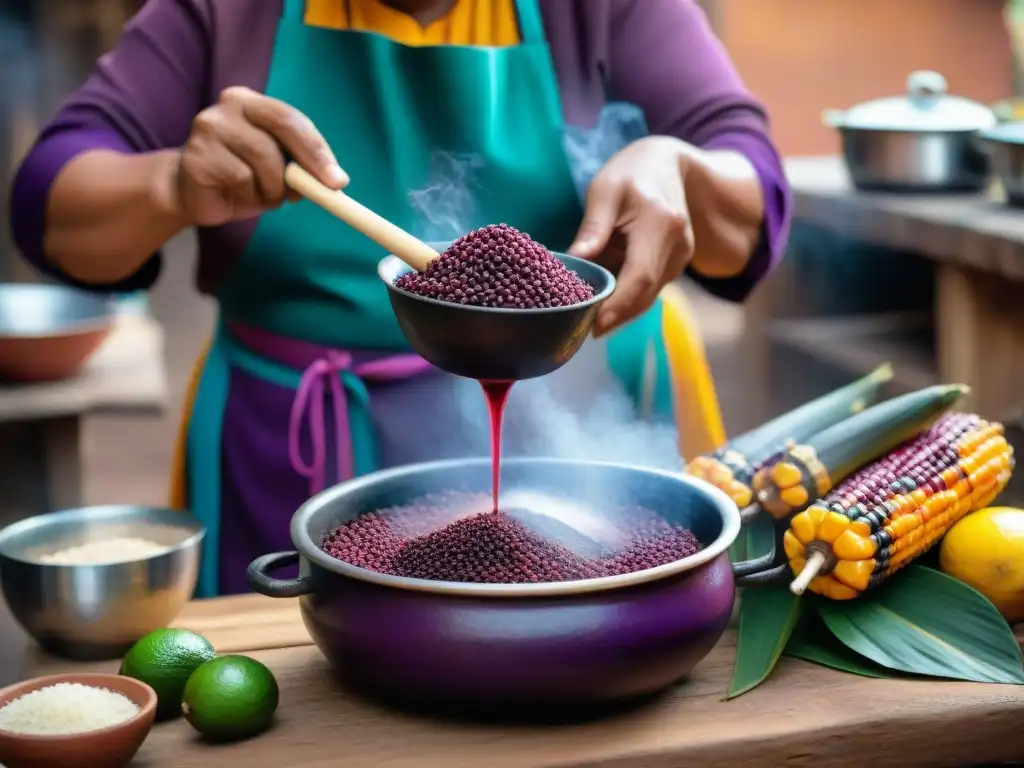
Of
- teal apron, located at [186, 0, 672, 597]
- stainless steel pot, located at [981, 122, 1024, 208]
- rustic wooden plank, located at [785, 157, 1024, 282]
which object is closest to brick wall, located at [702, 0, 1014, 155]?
rustic wooden plank, located at [785, 157, 1024, 282]

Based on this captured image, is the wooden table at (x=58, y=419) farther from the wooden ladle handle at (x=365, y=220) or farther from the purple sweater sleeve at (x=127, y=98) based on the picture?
the wooden ladle handle at (x=365, y=220)

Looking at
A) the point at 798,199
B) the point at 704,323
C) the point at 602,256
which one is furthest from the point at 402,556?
the point at 704,323

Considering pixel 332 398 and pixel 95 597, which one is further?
pixel 332 398

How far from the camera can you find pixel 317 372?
1.76 metres

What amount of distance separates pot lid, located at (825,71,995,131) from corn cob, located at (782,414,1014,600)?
189 centimetres

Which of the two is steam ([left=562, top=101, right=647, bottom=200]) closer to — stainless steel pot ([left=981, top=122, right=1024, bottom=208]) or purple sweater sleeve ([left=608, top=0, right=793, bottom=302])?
purple sweater sleeve ([left=608, top=0, right=793, bottom=302])

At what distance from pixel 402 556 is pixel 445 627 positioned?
6.1 inches

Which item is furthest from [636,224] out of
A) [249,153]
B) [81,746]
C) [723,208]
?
[81,746]

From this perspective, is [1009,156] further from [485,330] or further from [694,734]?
[694,734]

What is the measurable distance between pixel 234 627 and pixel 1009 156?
2195 mm

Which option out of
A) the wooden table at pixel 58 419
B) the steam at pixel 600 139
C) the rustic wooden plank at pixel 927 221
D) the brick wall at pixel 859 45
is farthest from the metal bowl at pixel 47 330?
the brick wall at pixel 859 45

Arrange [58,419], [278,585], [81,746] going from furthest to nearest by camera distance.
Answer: [58,419]
[278,585]
[81,746]

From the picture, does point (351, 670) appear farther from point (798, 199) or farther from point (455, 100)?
point (798, 199)

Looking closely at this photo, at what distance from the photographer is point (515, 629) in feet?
3.34
